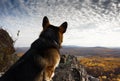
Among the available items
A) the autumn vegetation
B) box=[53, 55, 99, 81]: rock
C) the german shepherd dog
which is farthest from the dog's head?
the autumn vegetation

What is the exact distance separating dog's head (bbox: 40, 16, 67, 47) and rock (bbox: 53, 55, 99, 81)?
15.0 feet

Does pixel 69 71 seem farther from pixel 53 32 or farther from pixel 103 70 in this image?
pixel 103 70

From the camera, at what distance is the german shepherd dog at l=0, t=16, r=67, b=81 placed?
1023 centimetres

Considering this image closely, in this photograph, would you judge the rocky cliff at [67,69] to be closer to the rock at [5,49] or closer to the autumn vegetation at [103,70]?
the rock at [5,49]

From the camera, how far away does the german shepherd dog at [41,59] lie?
403 inches

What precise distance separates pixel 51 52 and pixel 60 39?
121cm

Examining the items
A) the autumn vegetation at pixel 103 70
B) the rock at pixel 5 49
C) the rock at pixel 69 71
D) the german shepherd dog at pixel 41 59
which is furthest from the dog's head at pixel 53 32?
the autumn vegetation at pixel 103 70

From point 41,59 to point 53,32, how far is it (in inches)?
67.1

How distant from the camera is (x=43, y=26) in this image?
42.2 feet

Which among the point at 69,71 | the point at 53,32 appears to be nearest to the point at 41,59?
the point at 53,32

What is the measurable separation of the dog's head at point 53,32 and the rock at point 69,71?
4577 mm

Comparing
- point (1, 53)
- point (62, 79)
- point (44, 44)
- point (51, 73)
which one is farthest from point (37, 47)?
point (1, 53)

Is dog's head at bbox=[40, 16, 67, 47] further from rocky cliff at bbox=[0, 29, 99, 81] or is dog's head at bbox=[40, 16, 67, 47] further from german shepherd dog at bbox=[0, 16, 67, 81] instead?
rocky cliff at bbox=[0, 29, 99, 81]

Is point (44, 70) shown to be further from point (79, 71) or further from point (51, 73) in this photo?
point (79, 71)
